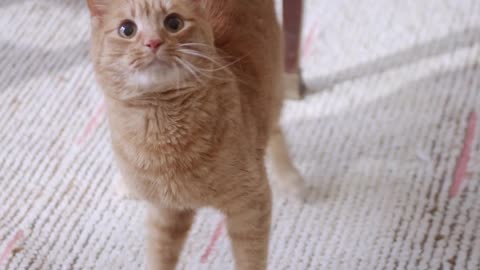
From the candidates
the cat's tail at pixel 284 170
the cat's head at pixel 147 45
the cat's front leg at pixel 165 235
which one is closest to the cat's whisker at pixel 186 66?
the cat's head at pixel 147 45

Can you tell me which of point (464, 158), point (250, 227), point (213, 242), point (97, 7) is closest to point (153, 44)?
point (97, 7)

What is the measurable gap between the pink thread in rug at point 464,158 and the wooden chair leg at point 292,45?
12.8 inches

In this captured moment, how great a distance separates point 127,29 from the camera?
0.72 m

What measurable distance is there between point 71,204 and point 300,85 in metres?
0.49

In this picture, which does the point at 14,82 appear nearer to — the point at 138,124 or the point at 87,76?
the point at 87,76

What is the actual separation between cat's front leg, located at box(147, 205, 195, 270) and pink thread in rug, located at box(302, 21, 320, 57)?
568mm

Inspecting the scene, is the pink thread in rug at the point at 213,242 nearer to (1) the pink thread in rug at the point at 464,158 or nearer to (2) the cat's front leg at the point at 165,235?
(2) the cat's front leg at the point at 165,235

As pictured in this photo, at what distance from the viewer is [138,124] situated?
76 cm

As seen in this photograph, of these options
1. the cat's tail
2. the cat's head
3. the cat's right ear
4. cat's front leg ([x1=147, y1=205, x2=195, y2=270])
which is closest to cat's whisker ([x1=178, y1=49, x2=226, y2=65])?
the cat's head

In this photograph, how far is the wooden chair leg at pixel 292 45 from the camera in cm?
114

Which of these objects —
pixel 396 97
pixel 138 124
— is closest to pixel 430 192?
pixel 396 97

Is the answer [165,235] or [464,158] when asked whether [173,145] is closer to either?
[165,235]

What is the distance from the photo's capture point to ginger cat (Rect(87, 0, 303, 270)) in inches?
28.1

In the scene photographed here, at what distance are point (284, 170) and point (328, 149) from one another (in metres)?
0.12
